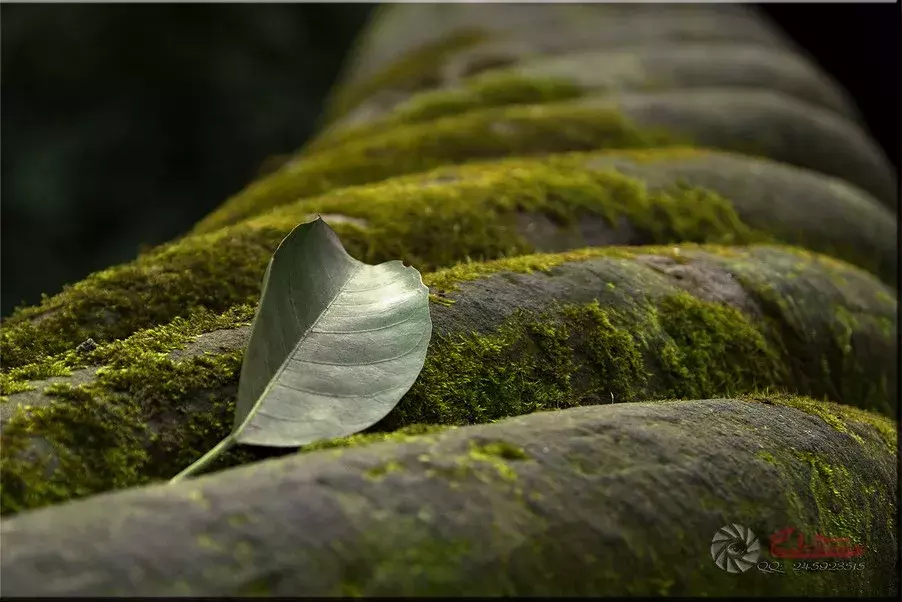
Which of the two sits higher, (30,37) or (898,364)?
(30,37)

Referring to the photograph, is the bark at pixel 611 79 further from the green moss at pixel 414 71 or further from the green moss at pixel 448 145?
the green moss at pixel 448 145

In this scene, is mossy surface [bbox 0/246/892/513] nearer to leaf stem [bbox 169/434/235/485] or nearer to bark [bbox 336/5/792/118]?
leaf stem [bbox 169/434/235/485]

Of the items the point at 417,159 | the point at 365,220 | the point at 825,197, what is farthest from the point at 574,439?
the point at 825,197

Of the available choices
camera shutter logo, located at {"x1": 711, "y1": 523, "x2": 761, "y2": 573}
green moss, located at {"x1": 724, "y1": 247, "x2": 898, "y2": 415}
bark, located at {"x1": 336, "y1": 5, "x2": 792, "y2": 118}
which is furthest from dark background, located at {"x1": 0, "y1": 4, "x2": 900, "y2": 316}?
camera shutter logo, located at {"x1": 711, "y1": 523, "x2": 761, "y2": 573}

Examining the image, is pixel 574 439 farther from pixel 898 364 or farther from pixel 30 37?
pixel 30 37

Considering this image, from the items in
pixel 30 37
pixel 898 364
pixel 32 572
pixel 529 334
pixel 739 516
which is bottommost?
pixel 898 364

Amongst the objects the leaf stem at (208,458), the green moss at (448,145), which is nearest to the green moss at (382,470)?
the leaf stem at (208,458)
